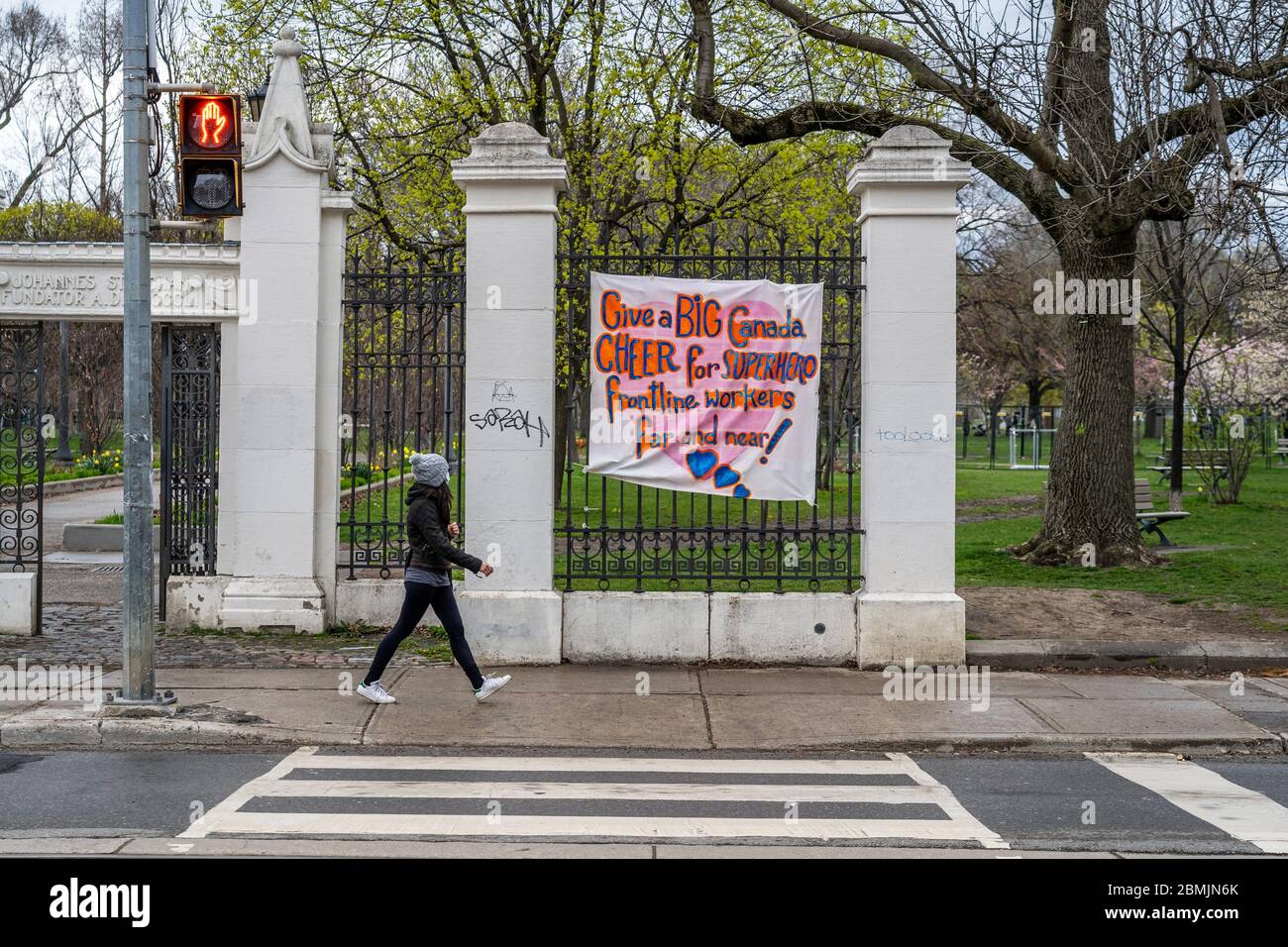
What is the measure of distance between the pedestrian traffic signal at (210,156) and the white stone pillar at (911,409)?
509 cm

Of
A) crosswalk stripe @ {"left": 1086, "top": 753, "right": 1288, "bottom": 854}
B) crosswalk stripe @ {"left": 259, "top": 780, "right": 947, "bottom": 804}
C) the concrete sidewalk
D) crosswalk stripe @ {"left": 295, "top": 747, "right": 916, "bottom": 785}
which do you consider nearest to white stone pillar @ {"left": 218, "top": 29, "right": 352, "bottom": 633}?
the concrete sidewalk

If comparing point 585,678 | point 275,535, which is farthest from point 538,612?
point 275,535

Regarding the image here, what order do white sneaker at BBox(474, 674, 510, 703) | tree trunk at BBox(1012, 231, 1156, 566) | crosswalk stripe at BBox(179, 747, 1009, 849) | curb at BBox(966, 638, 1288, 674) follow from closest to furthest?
crosswalk stripe at BBox(179, 747, 1009, 849) < white sneaker at BBox(474, 674, 510, 703) < curb at BBox(966, 638, 1288, 674) < tree trunk at BBox(1012, 231, 1156, 566)

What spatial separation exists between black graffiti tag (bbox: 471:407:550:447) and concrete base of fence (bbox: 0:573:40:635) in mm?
4585

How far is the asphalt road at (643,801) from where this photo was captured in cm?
618

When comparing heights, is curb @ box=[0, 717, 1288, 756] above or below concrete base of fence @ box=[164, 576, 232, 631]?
below

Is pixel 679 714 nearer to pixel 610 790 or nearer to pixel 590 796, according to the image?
pixel 610 790

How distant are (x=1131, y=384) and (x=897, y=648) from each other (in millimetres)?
7065

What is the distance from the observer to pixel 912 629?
10.5 metres

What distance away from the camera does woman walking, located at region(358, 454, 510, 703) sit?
29.7 ft

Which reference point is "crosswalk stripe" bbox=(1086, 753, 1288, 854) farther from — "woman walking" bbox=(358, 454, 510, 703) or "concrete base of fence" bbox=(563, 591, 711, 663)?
"woman walking" bbox=(358, 454, 510, 703)

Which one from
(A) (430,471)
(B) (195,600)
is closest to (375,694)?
(A) (430,471)

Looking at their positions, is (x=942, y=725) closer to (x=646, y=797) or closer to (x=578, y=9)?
(x=646, y=797)

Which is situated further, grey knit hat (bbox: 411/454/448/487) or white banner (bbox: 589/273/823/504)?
white banner (bbox: 589/273/823/504)
